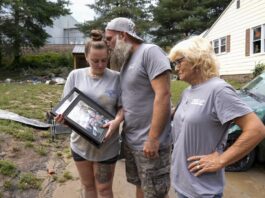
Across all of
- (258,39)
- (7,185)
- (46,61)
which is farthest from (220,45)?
(7,185)

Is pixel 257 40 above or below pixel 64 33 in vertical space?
below

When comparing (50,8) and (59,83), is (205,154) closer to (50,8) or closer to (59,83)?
(59,83)

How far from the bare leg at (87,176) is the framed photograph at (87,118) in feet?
1.14

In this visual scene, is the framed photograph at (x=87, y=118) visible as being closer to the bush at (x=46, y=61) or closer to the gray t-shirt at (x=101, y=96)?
the gray t-shirt at (x=101, y=96)

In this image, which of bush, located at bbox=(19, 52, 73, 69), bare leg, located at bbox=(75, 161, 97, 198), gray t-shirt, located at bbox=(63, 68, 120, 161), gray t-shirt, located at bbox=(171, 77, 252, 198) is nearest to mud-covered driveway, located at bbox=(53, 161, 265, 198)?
bare leg, located at bbox=(75, 161, 97, 198)

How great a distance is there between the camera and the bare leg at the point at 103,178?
9.57 feet

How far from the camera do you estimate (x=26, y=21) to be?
27.5 m

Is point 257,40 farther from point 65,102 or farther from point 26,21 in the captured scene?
point 26,21

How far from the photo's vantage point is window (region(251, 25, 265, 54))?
50.1ft

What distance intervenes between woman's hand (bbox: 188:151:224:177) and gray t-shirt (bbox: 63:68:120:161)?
1.00 meters

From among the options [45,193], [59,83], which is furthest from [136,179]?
[59,83]

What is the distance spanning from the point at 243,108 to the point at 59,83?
2006 cm

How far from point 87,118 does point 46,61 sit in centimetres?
2759

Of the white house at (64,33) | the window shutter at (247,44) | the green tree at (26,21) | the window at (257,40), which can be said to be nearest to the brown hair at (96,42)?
the window at (257,40)
